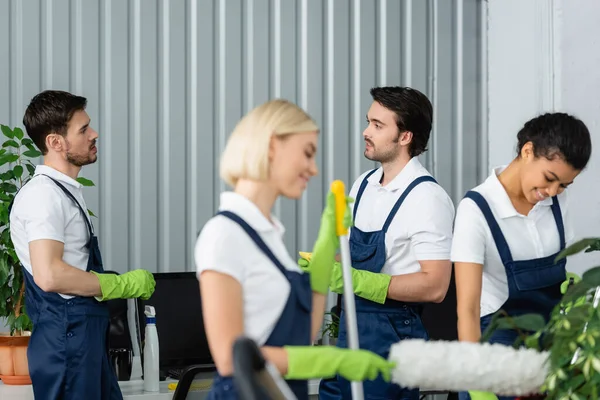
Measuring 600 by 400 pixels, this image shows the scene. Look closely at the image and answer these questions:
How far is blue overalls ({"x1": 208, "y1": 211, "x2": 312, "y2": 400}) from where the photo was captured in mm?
1758

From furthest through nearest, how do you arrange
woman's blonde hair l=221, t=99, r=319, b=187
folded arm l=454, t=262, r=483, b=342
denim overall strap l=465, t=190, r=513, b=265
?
denim overall strap l=465, t=190, r=513, b=265, folded arm l=454, t=262, r=483, b=342, woman's blonde hair l=221, t=99, r=319, b=187

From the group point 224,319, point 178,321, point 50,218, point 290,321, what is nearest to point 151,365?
point 178,321

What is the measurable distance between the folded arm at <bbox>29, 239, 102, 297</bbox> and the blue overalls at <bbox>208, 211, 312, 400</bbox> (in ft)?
4.53

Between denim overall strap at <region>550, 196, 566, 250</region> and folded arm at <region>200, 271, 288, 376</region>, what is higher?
denim overall strap at <region>550, 196, 566, 250</region>

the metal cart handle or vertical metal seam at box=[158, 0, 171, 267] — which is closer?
the metal cart handle

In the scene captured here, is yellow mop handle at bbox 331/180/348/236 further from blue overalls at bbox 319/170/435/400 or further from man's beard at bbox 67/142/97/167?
man's beard at bbox 67/142/97/167

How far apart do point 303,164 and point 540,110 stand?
2.98 metres

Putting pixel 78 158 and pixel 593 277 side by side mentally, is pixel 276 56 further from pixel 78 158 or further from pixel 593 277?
pixel 593 277

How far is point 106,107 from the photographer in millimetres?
4262

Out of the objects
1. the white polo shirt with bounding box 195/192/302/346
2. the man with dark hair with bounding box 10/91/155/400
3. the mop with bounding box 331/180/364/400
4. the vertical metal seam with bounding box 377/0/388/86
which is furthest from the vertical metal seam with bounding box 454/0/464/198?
the white polo shirt with bounding box 195/192/302/346

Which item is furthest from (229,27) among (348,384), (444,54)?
(348,384)

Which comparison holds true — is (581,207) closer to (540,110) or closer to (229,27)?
(540,110)

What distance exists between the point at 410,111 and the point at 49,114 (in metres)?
1.28

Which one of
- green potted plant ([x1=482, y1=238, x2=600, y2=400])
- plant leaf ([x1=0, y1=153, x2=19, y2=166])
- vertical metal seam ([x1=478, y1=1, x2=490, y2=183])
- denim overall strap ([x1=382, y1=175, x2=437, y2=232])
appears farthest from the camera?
vertical metal seam ([x1=478, y1=1, x2=490, y2=183])
